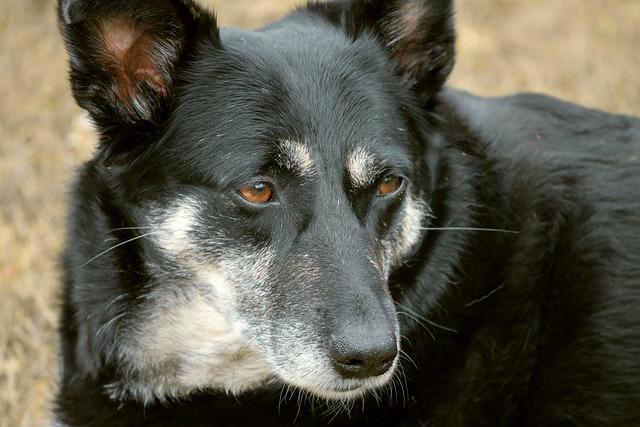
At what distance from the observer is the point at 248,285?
11.2 ft

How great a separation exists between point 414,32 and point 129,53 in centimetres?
118

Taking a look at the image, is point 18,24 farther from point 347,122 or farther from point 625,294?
point 625,294

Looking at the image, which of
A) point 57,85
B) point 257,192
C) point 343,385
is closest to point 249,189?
point 257,192

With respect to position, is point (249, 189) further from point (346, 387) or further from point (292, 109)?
point (346, 387)

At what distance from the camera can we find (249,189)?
132 inches

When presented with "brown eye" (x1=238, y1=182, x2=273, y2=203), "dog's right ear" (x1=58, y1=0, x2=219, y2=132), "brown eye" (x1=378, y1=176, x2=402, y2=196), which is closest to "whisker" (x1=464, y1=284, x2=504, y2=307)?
"brown eye" (x1=378, y1=176, x2=402, y2=196)

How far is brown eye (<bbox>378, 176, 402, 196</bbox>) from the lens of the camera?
3.49m

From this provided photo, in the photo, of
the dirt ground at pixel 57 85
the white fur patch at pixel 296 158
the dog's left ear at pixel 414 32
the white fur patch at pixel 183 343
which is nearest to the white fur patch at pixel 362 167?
the white fur patch at pixel 296 158

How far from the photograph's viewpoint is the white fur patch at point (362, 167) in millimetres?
3396

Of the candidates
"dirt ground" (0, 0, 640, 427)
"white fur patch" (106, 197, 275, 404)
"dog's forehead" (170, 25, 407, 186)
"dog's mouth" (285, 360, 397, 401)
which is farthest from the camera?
"dirt ground" (0, 0, 640, 427)

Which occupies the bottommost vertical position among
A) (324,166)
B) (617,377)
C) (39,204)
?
(39,204)

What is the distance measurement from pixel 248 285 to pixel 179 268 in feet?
1.22

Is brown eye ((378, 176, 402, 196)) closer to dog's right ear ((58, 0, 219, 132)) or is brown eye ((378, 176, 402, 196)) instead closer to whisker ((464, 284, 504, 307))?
whisker ((464, 284, 504, 307))

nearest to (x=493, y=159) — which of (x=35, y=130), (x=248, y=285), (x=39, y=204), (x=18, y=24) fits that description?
(x=248, y=285)
